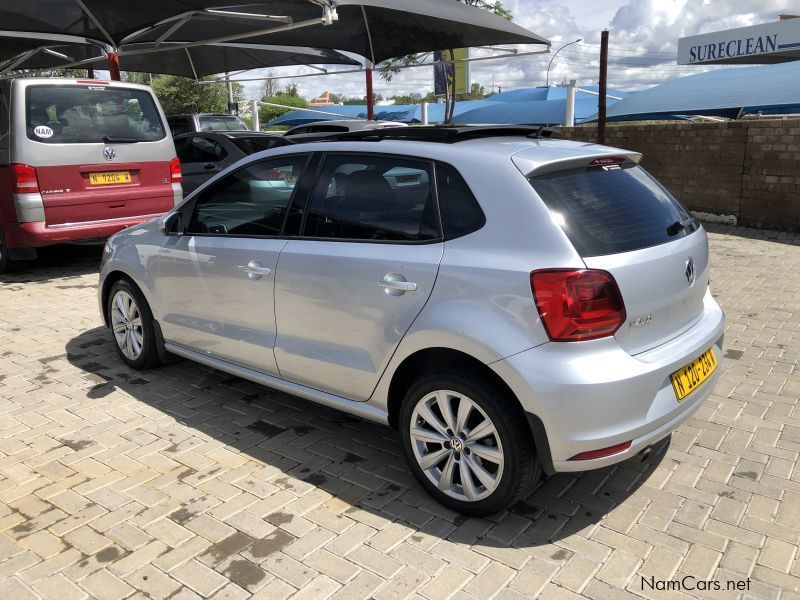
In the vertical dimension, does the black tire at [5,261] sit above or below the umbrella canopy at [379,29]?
below

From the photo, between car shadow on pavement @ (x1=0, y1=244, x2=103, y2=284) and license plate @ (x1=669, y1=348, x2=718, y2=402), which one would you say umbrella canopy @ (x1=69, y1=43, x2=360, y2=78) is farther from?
license plate @ (x1=669, y1=348, x2=718, y2=402)

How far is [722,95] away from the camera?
14.0 meters

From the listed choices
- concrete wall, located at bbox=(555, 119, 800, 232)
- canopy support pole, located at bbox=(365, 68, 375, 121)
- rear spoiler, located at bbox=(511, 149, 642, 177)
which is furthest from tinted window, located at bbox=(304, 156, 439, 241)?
canopy support pole, located at bbox=(365, 68, 375, 121)

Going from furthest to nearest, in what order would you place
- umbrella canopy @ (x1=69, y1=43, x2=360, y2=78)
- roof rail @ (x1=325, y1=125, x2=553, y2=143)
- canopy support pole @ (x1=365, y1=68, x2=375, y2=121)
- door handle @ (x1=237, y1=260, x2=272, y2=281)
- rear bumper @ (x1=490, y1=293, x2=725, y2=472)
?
umbrella canopy @ (x1=69, y1=43, x2=360, y2=78), canopy support pole @ (x1=365, y1=68, x2=375, y2=121), door handle @ (x1=237, y1=260, x2=272, y2=281), roof rail @ (x1=325, y1=125, x2=553, y2=143), rear bumper @ (x1=490, y1=293, x2=725, y2=472)

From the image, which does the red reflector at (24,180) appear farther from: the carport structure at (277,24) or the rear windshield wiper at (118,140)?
the carport structure at (277,24)

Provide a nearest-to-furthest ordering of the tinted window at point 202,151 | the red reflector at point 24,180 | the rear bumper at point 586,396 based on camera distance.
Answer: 1. the rear bumper at point 586,396
2. the red reflector at point 24,180
3. the tinted window at point 202,151

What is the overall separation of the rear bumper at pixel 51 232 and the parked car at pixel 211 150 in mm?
3111

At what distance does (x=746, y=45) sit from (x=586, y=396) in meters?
22.9

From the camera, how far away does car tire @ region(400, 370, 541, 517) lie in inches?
109

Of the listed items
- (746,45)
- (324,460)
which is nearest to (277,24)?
(324,460)

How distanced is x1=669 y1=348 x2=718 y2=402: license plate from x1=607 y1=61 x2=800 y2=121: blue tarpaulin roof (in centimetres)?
1108

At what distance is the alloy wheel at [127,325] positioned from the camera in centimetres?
471

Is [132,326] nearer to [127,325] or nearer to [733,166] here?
[127,325]

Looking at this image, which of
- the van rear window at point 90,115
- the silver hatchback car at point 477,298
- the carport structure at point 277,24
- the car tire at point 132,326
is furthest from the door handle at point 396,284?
the carport structure at point 277,24
